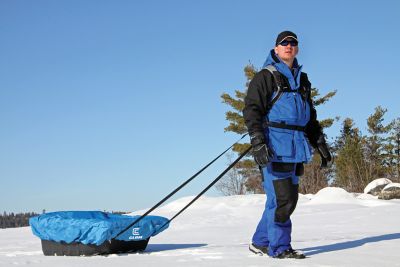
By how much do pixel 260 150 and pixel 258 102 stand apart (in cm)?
44

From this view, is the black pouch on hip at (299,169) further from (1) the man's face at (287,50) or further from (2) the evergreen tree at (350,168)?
(2) the evergreen tree at (350,168)

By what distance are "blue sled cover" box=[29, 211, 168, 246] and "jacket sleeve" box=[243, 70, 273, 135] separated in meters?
1.66

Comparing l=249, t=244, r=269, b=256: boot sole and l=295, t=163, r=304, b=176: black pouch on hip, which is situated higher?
l=295, t=163, r=304, b=176: black pouch on hip

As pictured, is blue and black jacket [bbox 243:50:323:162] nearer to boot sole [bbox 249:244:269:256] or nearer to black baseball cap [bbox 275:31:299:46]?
black baseball cap [bbox 275:31:299:46]

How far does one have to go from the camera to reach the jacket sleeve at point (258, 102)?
4238mm

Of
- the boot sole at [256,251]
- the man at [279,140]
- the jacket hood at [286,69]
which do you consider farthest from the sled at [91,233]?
Answer: the jacket hood at [286,69]

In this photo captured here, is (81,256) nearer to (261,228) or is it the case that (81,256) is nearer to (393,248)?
(261,228)

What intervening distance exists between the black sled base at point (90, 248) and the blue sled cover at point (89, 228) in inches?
2.5

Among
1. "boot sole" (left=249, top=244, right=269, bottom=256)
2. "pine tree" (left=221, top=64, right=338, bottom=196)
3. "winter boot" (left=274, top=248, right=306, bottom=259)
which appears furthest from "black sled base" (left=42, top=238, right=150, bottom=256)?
"pine tree" (left=221, top=64, right=338, bottom=196)

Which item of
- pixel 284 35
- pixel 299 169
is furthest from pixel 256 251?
pixel 284 35

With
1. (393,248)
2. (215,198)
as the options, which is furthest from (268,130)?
(215,198)

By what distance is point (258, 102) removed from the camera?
169 inches

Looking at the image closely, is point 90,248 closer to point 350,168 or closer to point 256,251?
point 256,251

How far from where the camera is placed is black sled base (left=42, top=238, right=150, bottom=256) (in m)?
5.01
